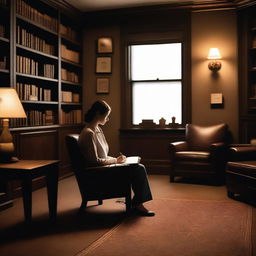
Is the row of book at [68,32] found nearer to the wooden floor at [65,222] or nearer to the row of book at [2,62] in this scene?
the row of book at [2,62]

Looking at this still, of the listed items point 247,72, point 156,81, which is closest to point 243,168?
point 247,72

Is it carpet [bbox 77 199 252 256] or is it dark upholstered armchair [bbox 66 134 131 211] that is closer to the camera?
carpet [bbox 77 199 252 256]

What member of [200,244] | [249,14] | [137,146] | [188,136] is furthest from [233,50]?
[200,244]

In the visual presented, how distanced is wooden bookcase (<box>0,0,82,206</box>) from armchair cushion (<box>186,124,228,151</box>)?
6.54ft

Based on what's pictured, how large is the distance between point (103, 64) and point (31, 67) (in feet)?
6.23

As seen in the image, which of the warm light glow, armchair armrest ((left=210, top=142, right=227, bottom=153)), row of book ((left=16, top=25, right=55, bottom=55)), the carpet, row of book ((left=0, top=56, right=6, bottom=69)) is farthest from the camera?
the warm light glow

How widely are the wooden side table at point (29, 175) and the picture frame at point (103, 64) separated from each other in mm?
3397

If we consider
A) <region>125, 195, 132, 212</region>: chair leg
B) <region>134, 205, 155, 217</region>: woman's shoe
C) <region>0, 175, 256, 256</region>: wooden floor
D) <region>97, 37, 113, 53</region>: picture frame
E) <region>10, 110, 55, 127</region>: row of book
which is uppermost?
<region>97, 37, 113, 53</region>: picture frame

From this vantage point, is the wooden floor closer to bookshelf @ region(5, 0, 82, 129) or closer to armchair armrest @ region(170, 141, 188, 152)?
armchair armrest @ region(170, 141, 188, 152)

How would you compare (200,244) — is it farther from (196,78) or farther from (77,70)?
(77,70)

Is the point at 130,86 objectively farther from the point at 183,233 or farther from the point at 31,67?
the point at 183,233

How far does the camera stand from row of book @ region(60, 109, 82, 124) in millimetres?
5853

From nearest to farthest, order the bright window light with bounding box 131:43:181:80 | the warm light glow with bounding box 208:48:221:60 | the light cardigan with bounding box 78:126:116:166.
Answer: the light cardigan with bounding box 78:126:116:166 → the warm light glow with bounding box 208:48:221:60 → the bright window light with bounding box 131:43:181:80

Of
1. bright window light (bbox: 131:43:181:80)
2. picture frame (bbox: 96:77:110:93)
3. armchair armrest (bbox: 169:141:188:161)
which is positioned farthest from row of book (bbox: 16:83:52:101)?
armchair armrest (bbox: 169:141:188:161)
